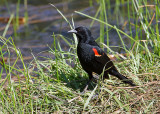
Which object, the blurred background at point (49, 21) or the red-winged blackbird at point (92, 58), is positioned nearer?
the red-winged blackbird at point (92, 58)

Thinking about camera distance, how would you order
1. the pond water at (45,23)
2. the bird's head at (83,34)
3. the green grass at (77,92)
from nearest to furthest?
the green grass at (77,92) → the bird's head at (83,34) → the pond water at (45,23)

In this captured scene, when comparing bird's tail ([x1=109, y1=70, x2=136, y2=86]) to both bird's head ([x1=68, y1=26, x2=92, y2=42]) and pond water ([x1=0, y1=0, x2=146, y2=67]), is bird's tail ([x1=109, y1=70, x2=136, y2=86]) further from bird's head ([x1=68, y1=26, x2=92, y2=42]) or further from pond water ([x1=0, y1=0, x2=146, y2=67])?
pond water ([x1=0, y1=0, x2=146, y2=67])

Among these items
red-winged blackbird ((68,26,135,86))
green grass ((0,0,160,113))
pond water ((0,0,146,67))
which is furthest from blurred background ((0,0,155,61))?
red-winged blackbird ((68,26,135,86))

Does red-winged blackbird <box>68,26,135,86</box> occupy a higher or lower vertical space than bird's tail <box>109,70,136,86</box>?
higher

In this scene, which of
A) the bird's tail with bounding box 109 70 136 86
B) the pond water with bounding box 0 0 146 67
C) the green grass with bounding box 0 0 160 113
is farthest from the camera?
the pond water with bounding box 0 0 146 67

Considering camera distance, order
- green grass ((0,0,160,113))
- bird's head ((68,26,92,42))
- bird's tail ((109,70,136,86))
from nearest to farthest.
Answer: green grass ((0,0,160,113))
bird's tail ((109,70,136,86))
bird's head ((68,26,92,42))

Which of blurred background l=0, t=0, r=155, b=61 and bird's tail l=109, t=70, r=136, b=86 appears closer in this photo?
bird's tail l=109, t=70, r=136, b=86

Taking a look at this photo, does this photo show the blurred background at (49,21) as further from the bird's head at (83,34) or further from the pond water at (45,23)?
the bird's head at (83,34)

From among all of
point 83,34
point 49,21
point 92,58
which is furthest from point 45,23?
point 92,58

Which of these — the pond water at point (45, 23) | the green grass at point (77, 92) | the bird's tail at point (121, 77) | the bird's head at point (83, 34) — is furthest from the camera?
the pond water at point (45, 23)

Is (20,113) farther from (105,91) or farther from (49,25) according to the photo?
(49,25)

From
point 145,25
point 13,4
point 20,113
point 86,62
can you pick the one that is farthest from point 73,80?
point 13,4

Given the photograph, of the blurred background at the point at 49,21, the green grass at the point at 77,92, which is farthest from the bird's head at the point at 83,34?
the blurred background at the point at 49,21

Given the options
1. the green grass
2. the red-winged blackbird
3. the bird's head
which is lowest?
the green grass
